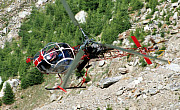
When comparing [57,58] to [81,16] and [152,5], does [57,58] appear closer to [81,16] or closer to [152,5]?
[152,5]

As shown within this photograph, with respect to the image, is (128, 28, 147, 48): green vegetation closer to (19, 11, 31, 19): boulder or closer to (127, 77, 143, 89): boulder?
(127, 77, 143, 89): boulder

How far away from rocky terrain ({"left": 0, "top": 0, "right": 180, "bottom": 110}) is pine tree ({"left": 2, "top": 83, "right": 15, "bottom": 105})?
13427 mm

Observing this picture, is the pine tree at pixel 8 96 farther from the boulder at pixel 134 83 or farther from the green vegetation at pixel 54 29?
the boulder at pixel 134 83

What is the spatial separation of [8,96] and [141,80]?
29.5 metres

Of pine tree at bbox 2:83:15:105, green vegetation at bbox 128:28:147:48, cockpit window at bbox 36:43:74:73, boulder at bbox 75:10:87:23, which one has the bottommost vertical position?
pine tree at bbox 2:83:15:105

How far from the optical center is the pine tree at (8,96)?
33.6m

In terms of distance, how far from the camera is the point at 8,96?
33.9 m

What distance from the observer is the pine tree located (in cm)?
3359

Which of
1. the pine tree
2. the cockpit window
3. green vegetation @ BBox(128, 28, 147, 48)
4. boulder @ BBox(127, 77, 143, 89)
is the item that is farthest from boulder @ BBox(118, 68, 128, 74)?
the pine tree

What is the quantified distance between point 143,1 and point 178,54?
1856 centimetres

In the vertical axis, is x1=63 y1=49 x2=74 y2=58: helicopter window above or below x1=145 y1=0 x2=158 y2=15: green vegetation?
below

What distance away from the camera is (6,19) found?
65.9 m

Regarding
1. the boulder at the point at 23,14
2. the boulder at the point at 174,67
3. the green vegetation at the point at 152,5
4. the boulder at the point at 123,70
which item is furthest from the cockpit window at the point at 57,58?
the boulder at the point at 23,14

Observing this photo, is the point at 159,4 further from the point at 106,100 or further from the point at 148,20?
the point at 106,100
